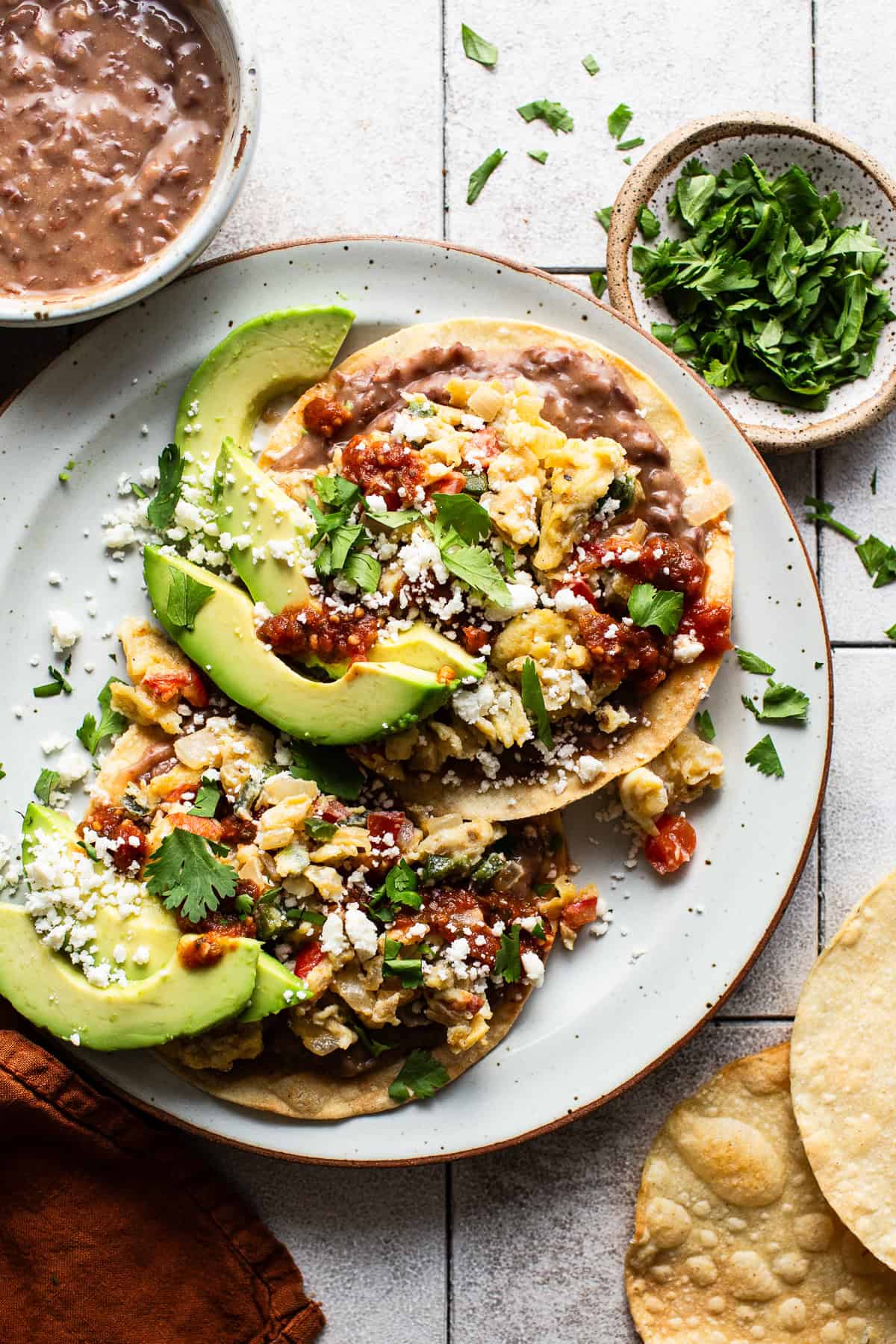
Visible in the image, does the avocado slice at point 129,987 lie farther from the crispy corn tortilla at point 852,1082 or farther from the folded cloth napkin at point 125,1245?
the crispy corn tortilla at point 852,1082

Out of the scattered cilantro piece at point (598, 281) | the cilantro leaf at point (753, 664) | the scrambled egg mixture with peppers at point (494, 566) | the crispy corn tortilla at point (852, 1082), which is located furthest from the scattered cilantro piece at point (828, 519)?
the crispy corn tortilla at point (852, 1082)

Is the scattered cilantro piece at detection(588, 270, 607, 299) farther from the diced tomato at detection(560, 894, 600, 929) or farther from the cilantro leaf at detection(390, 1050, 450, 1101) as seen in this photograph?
the cilantro leaf at detection(390, 1050, 450, 1101)

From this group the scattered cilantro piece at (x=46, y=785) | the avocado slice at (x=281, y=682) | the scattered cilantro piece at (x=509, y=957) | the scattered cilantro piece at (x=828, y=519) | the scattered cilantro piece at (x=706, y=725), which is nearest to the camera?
the avocado slice at (x=281, y=682)

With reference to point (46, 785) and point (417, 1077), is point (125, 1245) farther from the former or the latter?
point (46, 785)

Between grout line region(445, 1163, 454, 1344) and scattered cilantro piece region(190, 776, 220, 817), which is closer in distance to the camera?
scattered cilantro piece region(190, 776, 220, 817)

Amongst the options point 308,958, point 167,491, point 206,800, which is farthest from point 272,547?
point 308,958

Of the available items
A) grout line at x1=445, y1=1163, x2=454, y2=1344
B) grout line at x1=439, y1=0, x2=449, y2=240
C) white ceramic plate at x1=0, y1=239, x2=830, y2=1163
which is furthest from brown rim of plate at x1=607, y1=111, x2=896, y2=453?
grout line at x1=445, y1=1163, x2=454, y2=1344
